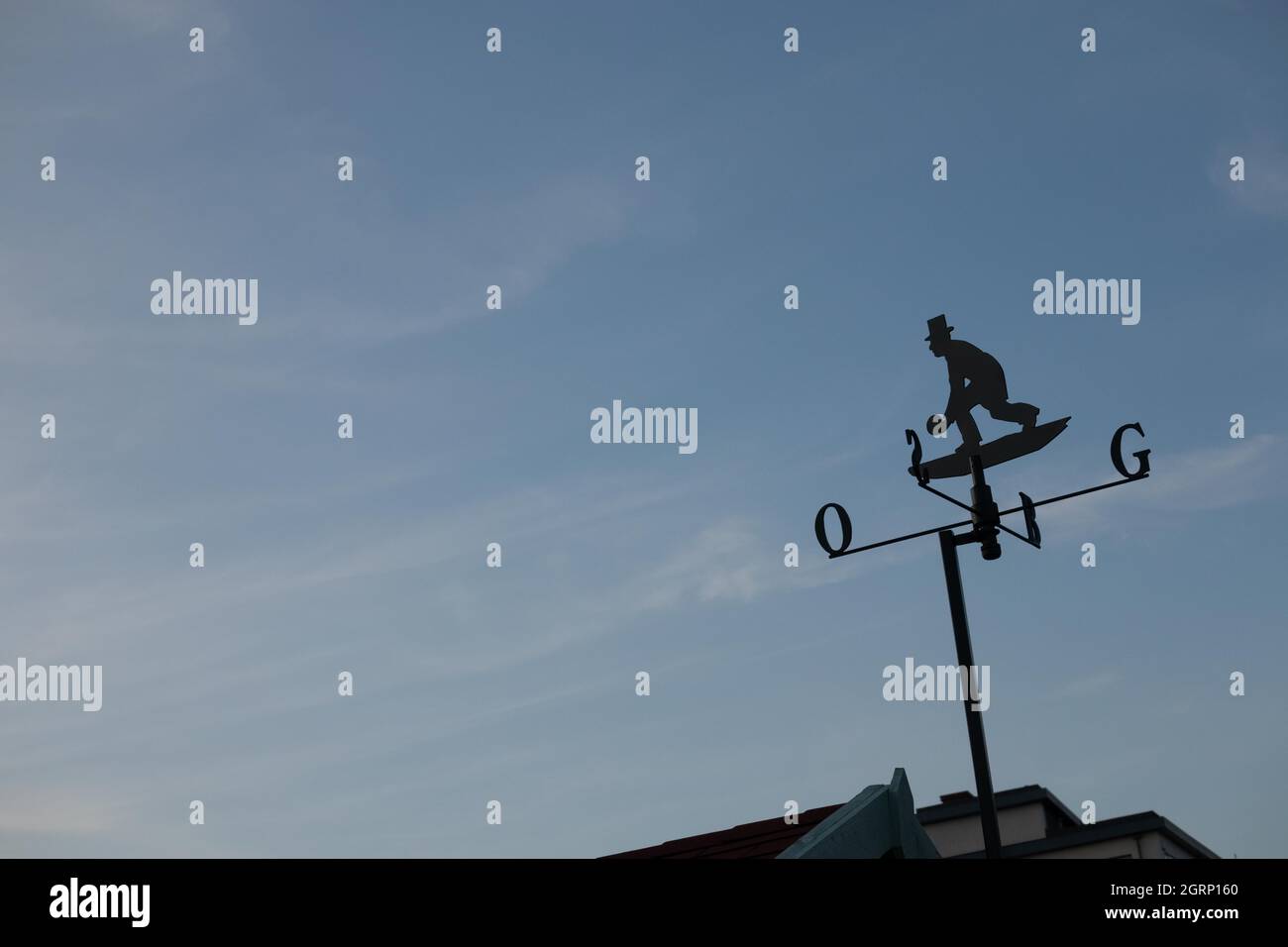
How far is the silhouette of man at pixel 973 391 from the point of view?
6457 millimetres

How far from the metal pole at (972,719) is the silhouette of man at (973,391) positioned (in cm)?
95

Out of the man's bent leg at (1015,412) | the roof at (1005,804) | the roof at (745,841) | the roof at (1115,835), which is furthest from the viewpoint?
the roof at (1005,804)

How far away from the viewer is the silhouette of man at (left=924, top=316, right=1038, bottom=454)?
6.46 metres

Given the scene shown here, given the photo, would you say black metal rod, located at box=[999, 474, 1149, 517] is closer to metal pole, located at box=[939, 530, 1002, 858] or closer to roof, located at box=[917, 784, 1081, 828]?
metal pole, located at box=[939, 530, 1002, 858]

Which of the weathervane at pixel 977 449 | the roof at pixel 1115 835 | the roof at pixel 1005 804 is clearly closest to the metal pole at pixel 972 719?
the weathervane at pixel 977 449

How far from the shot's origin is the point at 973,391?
6543mm

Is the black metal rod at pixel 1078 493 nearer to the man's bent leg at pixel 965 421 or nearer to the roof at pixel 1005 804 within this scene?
the man's bent leg at pixel 965 421

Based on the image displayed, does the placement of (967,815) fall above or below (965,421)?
below

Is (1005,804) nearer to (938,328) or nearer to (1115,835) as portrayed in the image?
(1115,835)

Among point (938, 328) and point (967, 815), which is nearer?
point (938, 328)

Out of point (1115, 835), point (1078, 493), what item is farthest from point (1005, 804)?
point (1078, 493)

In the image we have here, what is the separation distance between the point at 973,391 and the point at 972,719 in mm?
2044
